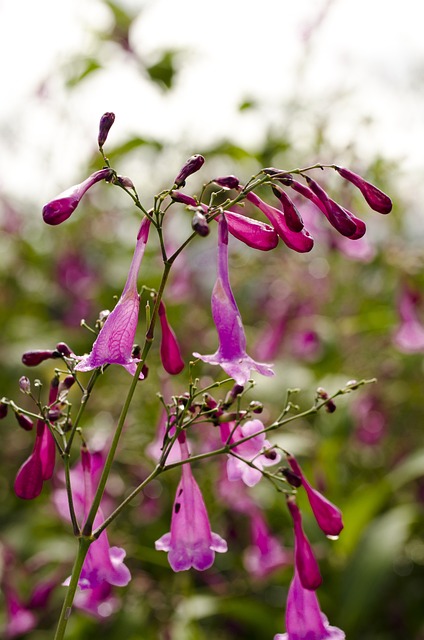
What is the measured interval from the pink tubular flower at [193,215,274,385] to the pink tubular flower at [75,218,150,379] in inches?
4.6

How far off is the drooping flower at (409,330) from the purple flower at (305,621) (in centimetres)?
202

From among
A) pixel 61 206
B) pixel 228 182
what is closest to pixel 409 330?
pixel 228 182

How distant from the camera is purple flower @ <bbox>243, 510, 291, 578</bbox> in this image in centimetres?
287

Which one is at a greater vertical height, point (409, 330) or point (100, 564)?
point (409, 330)

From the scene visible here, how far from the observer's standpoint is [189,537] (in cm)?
146

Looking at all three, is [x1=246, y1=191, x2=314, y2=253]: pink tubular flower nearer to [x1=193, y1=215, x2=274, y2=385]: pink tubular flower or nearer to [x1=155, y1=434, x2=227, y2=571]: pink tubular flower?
[x1=193, y1=215, x2=274, y2=385]: pink tubular flower

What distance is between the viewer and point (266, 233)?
1.35 metres

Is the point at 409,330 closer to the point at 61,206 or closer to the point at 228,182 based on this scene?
the point at 228,182

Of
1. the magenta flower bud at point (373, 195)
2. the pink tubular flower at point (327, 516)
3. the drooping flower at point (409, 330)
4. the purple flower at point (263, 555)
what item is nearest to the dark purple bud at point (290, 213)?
the magenta flower bud at point (373, 195)

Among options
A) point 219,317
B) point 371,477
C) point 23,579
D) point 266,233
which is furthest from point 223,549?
point 371,477

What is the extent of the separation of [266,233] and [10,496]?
3115mm

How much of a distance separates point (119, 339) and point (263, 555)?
1.77 metres

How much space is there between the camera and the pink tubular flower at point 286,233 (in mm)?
1339

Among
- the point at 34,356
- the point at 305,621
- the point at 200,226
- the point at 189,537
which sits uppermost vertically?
the point at 200,226
